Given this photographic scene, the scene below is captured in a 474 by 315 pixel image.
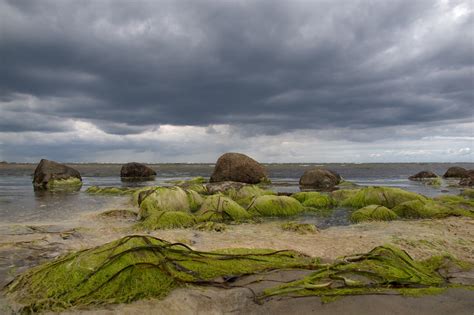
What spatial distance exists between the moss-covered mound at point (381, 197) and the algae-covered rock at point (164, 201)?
6377 millimetres

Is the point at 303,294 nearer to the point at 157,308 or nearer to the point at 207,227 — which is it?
the point at 157,308

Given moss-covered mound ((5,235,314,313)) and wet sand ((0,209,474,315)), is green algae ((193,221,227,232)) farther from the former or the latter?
moss-covered mound ((5,235,314,313))

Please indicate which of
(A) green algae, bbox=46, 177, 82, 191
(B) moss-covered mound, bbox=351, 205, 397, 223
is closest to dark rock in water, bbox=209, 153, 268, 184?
(A) green algae, bbox=46, 177, 82, 191

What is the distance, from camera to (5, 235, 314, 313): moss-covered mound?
3.96 meters

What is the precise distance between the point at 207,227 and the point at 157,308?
5.14 m

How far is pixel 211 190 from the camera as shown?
691 inches

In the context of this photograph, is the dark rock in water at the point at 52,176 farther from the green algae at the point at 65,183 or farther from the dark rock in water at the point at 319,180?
the dark rock in water at the point at 319,180

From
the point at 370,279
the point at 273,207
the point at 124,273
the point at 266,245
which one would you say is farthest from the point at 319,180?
the point at 124,273

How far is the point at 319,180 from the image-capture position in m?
24.1

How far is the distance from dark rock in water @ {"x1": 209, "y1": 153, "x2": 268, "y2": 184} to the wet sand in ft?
44.8

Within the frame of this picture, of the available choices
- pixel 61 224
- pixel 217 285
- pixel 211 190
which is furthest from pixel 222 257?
pixel 211 190

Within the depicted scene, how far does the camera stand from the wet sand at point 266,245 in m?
3.65

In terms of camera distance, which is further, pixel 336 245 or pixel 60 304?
pixel 336 245

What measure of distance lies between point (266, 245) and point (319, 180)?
17.9m
